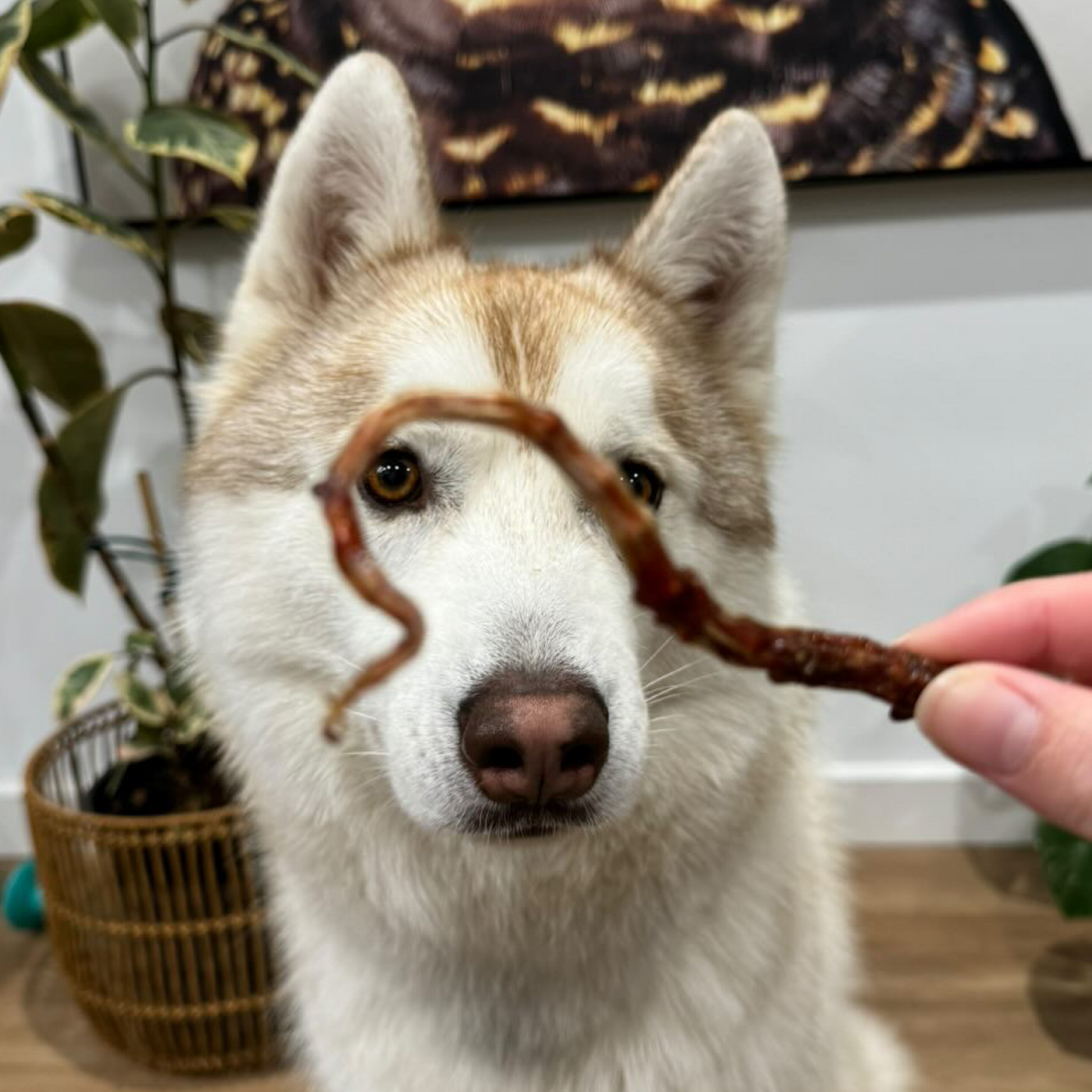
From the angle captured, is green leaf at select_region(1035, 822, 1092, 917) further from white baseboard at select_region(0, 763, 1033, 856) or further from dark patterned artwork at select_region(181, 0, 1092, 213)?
dark patterned artwork at select_region(181, 0, 1092, 213)

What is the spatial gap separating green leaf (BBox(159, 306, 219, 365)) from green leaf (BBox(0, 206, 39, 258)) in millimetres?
249

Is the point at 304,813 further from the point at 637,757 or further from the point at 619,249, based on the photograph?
the point at 619,249

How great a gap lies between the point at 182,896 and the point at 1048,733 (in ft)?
4.89

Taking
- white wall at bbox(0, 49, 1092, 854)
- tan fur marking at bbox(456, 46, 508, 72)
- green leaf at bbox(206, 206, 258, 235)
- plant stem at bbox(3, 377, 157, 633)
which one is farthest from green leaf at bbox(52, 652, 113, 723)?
tan fur marking at bbox(456, 46, 508, 72)

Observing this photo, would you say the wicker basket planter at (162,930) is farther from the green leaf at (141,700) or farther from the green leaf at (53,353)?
the green leaf at (53,353)

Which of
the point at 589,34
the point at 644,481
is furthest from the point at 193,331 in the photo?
the point at 644,481

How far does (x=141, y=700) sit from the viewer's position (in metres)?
1.70

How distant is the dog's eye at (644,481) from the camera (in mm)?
982

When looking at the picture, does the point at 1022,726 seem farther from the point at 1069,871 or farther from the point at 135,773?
the point at 135,773

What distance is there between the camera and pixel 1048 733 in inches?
24.1

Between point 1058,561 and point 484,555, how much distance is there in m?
1.44

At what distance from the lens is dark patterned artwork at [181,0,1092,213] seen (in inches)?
72.2

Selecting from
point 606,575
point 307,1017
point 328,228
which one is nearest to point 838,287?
point 328,228

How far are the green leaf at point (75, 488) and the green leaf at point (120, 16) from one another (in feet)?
1.93
